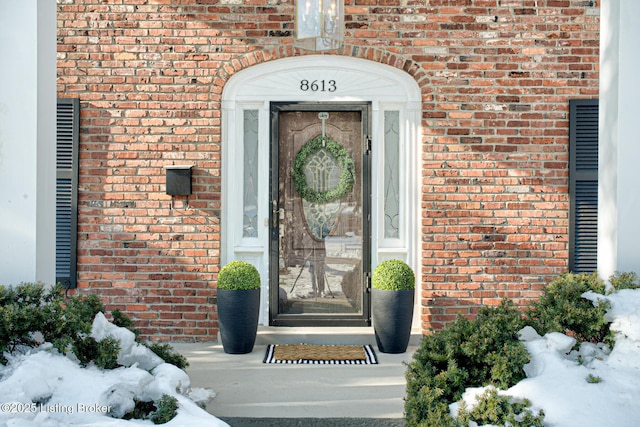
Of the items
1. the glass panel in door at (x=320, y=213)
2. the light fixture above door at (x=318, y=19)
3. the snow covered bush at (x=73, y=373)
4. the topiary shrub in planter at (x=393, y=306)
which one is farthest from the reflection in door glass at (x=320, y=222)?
the snow covered bush at (x=73, y=373)

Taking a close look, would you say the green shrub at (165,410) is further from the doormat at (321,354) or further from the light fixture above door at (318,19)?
the light fixture above door at (318,19)

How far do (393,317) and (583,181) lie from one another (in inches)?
92.5

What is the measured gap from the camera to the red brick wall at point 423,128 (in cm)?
588

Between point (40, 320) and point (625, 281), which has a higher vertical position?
point (625, 281)

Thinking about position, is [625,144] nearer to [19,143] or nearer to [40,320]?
[40,320]

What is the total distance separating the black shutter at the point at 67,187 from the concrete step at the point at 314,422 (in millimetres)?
2981

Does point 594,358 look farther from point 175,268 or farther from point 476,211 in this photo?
point 175,268

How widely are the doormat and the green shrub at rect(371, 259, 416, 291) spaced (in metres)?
0.63

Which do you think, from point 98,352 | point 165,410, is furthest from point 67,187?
point 165,410

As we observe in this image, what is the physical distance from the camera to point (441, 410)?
115 inches

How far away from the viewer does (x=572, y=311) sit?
3.17m

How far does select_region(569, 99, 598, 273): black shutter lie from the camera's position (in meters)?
5.89

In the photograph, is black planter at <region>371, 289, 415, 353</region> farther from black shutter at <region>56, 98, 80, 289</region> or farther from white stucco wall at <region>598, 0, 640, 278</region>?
black shutter at <region>56, 98, 80, 289</region>

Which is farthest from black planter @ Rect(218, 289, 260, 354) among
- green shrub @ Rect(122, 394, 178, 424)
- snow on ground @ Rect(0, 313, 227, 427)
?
green shrub @ Rect(122, 394, 178, 424)
